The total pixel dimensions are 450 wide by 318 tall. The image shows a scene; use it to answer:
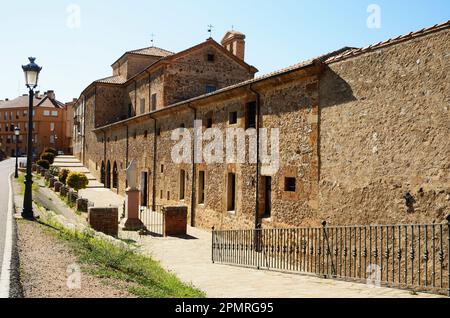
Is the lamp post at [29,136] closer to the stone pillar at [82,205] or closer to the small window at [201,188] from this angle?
the stone pillar at [82,205]

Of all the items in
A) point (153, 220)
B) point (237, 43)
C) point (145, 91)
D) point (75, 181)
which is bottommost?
point (153, 220)

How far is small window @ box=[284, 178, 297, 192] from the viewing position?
12873mm

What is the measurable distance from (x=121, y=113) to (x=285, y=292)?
34784 mm

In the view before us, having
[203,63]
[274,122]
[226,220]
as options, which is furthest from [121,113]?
[274,122]

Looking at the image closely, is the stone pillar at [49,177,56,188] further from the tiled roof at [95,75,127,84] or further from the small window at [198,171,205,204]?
the tiled roof at [95,75,127,84]

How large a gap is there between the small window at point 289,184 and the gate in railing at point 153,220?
6666 mm

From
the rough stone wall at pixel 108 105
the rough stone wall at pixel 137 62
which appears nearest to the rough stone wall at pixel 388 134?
the rough stone wall at pixel 137 62

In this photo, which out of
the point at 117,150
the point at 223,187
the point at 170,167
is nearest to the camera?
the point at 223,187

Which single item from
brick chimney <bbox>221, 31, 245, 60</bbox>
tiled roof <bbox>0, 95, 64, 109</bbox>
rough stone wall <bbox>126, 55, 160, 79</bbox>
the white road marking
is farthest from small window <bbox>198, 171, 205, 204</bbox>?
tiled roof <bbox>0, 95, 64, 109</bbox>

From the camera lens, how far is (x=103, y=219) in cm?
1541

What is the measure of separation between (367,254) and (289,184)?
12.6 ft

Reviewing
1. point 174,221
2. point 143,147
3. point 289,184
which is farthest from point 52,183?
point 289,184

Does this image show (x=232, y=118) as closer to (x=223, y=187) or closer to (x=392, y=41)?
(x=223, y=187)

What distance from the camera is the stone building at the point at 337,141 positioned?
8609 mm
